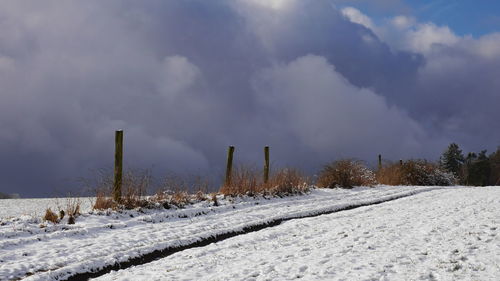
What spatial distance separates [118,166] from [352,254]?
8305 millimetres

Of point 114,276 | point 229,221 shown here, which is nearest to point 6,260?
point 114,276

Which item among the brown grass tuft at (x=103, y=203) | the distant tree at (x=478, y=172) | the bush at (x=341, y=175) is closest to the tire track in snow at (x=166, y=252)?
the brown grass tuft at (x=103, y=203)

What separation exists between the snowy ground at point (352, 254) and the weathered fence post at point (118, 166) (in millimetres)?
5305

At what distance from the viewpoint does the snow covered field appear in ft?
20.6

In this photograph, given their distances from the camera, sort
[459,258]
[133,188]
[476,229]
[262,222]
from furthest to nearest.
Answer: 1. [133,188]
2. [262,222]
3. [476,229]
4. [459,258]

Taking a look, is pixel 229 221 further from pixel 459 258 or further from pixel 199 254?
pixel 459 258

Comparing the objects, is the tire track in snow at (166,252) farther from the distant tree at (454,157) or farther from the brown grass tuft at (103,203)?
the distant tree at (454,157)

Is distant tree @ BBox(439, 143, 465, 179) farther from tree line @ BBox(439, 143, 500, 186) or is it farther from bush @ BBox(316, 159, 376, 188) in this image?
bush @ BBox(316, 159, 376, 188)

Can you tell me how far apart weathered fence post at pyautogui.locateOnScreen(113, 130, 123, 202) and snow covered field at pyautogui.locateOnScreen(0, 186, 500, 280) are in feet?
3.05

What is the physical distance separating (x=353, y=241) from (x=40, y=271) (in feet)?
16.7

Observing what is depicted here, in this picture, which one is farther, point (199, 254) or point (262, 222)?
point (262, 222)

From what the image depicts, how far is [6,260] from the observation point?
7676mm

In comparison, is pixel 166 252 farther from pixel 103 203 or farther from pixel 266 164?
pixel 266 164

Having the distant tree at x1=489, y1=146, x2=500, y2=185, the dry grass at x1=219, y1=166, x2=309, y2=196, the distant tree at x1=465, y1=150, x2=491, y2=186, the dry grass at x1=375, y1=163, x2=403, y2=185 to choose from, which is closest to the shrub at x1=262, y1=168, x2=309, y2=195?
the dry grass at x1=219, y1=166, x2=309, y2=196
